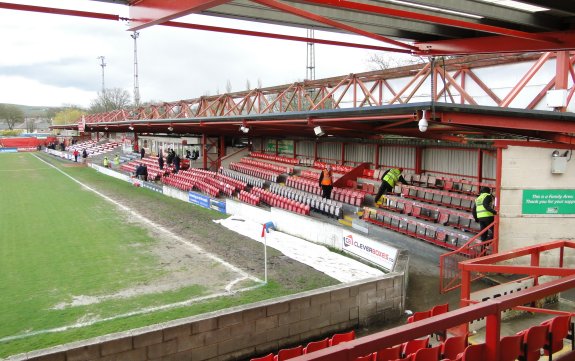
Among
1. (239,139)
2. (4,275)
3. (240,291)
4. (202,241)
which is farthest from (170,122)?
(240,291)

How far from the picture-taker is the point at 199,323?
7266 millimetres

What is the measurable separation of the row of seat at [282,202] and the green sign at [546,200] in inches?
352

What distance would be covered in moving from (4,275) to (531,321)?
12533 millimetres

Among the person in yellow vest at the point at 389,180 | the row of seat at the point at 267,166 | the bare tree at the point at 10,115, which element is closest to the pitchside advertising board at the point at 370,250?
the person in yellow vest at the point at 389,180

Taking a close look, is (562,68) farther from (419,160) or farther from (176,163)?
(176,163)

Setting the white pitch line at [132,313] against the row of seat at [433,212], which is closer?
the white pitch line at [132,313]

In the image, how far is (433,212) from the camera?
14.3 metres

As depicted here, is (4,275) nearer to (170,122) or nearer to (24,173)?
(170,122)

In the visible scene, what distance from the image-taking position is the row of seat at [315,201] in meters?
17.4

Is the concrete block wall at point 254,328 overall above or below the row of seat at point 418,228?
below

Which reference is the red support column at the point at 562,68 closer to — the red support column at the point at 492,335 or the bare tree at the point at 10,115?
the red support column at the point at 492,335

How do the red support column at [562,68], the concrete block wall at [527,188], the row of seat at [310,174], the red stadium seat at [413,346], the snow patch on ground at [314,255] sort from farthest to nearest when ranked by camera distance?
the row of seat at [310,174] → the snow patch on ground at [314,255] → the concrete block wall at [527,188] → the red support column at [562,68] → the red stadium seat at [413,346]

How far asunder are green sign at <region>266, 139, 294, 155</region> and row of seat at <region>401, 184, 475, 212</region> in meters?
12.2

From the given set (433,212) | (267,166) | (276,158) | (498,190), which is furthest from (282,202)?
(498,190)
